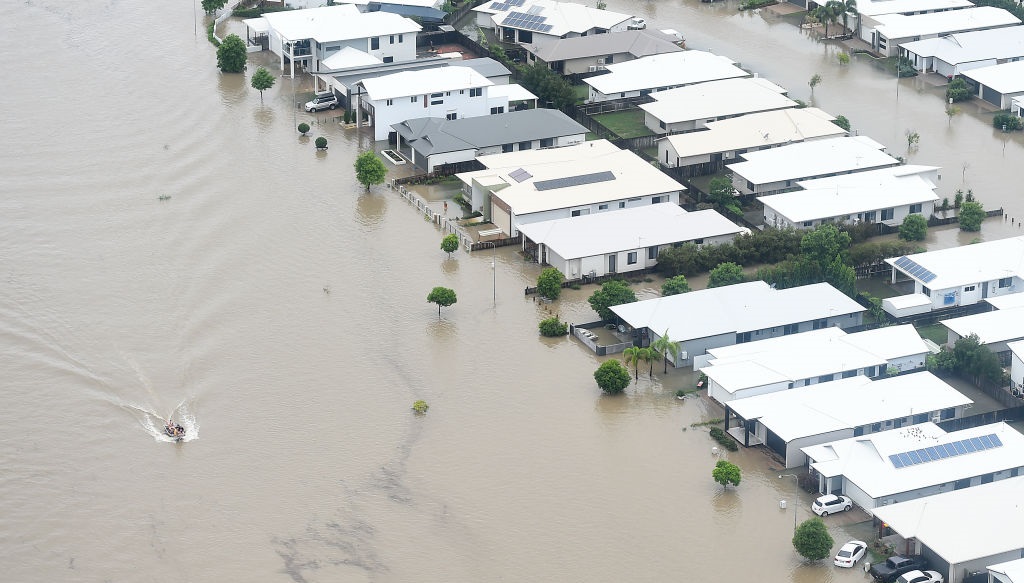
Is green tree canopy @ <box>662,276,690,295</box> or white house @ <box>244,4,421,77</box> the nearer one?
green tree canopy @ <box>662,276,690,295</box>

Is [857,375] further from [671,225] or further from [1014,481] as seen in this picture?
[671,225]

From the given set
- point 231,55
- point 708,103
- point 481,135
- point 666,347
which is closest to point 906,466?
point 666,347

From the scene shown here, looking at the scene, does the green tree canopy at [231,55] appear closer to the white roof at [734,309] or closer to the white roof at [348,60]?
the white roof at [348,60]

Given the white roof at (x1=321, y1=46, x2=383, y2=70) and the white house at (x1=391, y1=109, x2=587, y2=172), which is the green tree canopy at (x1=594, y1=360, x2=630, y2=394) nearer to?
the white house at (x1=391, y1=109, x2=587, y2=172)

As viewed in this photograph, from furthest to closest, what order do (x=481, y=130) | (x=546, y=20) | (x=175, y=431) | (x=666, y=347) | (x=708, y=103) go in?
1. (x=546, y=20)
2. (x=708, y=103)
3. (x=481, y=130)
4. (x=666, y=347)
5. (x=175, y=431)

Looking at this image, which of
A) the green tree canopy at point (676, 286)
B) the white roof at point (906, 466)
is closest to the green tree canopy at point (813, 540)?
the white roof at point (906, 466)

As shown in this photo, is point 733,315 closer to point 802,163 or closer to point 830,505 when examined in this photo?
point 830,505

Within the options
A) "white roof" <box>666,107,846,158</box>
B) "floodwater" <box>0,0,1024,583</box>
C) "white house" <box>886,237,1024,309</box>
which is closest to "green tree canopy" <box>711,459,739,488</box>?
"floodwater" <box>0,0,1024,583</box>
